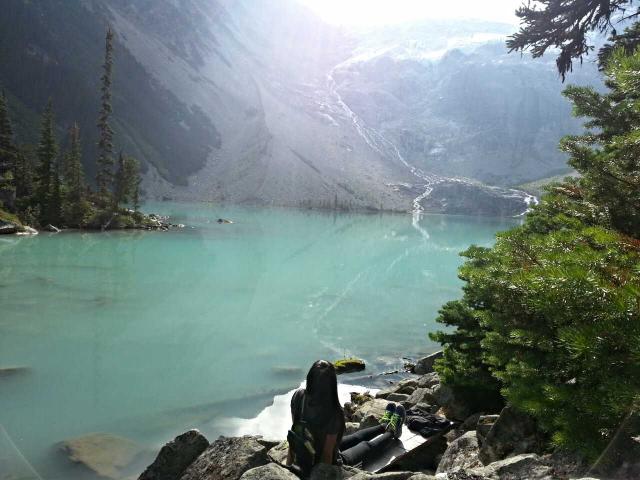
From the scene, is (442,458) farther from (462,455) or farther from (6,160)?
(6,160)

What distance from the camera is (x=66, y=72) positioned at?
12656 cm

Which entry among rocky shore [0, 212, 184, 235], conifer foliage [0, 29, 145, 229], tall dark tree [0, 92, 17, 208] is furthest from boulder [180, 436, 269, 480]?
tall dark tree [0, 92, 17, 208]

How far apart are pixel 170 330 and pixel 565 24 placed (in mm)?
13505

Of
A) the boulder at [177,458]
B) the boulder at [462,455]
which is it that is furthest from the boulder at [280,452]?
the boulder at [462,455]

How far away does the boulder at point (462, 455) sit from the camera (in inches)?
209

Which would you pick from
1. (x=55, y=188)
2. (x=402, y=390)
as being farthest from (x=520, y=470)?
(x=55, y=188)

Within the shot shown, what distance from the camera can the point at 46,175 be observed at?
150 ft

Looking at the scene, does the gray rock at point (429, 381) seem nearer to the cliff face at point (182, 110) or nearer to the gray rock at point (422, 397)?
the gray rock at point (422, 397)

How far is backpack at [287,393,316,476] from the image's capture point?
4973 mm

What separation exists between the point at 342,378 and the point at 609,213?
30.3 feet

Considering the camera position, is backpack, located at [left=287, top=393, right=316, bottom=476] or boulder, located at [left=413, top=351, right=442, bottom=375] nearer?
backpack, located at [left=287, top=393, right=316, bottom=476]

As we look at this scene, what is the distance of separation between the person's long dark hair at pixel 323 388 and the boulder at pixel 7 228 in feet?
131

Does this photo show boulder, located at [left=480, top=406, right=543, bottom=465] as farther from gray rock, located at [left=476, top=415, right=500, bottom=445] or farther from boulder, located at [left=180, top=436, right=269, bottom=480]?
boulder, located at [left=180, top=436, right=269, bottom=480]

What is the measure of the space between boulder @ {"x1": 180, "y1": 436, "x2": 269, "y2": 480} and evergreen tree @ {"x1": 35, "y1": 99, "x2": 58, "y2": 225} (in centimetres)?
4439
